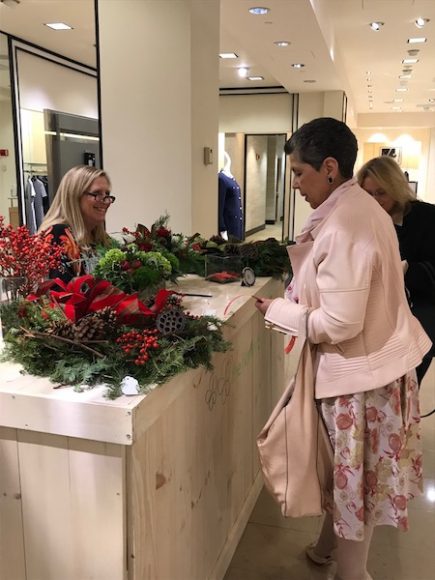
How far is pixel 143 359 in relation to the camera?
1253mm

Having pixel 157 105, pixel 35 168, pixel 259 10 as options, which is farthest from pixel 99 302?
pixel 35 168

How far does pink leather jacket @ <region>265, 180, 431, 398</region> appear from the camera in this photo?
57.4 inches

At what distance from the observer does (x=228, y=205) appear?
19.4ft

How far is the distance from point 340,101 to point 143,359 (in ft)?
29.3

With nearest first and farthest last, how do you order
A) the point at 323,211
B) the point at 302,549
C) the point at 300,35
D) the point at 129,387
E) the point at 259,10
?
the point at 129,387 → the point at 323,211 → the point at 302,549 → the point at 259,10 → the point at 300,35

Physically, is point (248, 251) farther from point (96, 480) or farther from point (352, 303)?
point (96, 480)

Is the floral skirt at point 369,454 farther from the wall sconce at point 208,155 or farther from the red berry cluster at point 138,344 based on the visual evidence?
the wall sconce at point 208,155

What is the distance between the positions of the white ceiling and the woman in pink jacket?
11.5 feet

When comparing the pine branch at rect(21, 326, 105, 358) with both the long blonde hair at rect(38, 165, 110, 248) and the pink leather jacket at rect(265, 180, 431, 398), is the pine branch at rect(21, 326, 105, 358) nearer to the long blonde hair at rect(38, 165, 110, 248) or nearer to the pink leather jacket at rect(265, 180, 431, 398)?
the pink leather jacket at rect(265, 180, 431, 398)

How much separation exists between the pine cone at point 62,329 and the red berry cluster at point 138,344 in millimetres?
113

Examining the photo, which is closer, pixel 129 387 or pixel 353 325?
pixel 129 387

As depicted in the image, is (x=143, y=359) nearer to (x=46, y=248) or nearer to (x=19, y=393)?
(x=19, y=393)

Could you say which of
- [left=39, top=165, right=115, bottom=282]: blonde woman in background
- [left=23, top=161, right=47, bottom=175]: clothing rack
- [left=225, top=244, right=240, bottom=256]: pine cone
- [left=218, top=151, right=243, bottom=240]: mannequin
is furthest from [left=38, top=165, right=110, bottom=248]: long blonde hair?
[left=23, top=161, right=47, bottom=175]: clothing rack

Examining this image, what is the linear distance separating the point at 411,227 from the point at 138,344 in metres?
1.77
